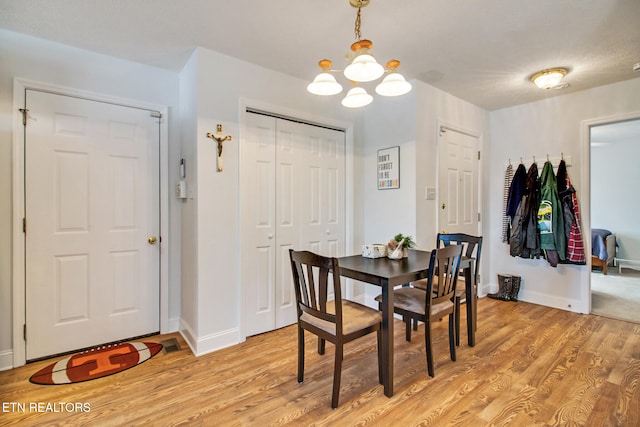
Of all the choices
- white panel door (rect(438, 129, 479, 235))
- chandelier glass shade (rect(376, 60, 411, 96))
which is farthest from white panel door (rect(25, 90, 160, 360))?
white panel door (rect(438, 129, 479, 235))

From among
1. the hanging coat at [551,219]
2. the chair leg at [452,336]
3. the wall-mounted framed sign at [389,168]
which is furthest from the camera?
the hanging coat at [551,219]

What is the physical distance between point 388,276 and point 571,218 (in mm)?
2717

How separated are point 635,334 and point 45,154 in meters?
5.03

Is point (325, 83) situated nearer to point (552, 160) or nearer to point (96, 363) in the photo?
point (96, 363)

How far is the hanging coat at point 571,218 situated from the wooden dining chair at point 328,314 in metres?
2.62

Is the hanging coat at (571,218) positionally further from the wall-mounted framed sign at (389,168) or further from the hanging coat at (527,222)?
the wall-mounted framed sign at (389,168)

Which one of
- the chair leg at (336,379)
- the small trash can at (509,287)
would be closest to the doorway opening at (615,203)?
the small trash can at (509,287)

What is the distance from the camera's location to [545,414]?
169 cm

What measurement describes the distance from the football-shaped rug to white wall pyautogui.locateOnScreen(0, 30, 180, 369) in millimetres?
335

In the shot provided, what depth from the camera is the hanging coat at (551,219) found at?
3318 millimetres

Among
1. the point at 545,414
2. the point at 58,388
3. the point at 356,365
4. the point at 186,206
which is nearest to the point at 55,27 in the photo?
the point at 186,206

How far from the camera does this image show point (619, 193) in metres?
5.46

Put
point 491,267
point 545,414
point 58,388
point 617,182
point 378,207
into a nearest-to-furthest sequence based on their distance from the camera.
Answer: point 545,414
point 58,388
point 378,207
point 491,267
point 617,182

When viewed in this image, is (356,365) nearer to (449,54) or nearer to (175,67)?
(449,54)
